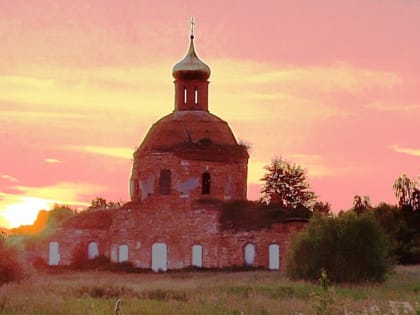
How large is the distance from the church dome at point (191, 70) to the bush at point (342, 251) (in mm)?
18921

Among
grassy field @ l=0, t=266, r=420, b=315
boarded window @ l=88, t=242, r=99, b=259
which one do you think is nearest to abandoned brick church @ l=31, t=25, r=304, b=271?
boarded window @ l=88, t=242, r=99, b=259

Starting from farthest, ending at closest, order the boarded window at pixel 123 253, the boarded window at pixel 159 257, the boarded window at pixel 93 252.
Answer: the boarded window at pixel 93 252 < the boarded window at pixel 123 253 < the boarded window at pixel 159 257

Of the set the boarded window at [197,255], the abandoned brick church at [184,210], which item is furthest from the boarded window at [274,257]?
the boarded window at [197,255]

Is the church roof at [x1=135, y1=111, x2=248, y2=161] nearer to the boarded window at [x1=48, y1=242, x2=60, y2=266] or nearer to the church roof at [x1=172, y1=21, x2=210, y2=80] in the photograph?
the church roof at [x1=172, y1=21, x2=210, y2=80]

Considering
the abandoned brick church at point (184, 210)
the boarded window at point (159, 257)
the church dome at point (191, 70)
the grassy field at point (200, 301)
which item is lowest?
the grassy field at point (200, 301)

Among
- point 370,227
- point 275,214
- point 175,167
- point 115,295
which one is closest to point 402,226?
point 275,214

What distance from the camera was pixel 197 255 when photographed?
48250mm

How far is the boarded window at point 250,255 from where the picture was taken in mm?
47188

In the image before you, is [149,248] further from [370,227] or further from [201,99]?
[370,227]

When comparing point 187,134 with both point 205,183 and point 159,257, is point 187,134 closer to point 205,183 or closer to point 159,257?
point 205,183

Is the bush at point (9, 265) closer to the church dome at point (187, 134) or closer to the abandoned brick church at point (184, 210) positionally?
the abandoned brick church at point (184, 210)

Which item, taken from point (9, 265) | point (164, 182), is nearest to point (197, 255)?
point (164, 182)

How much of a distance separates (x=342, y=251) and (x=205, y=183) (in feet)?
52.7

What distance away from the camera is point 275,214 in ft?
158
